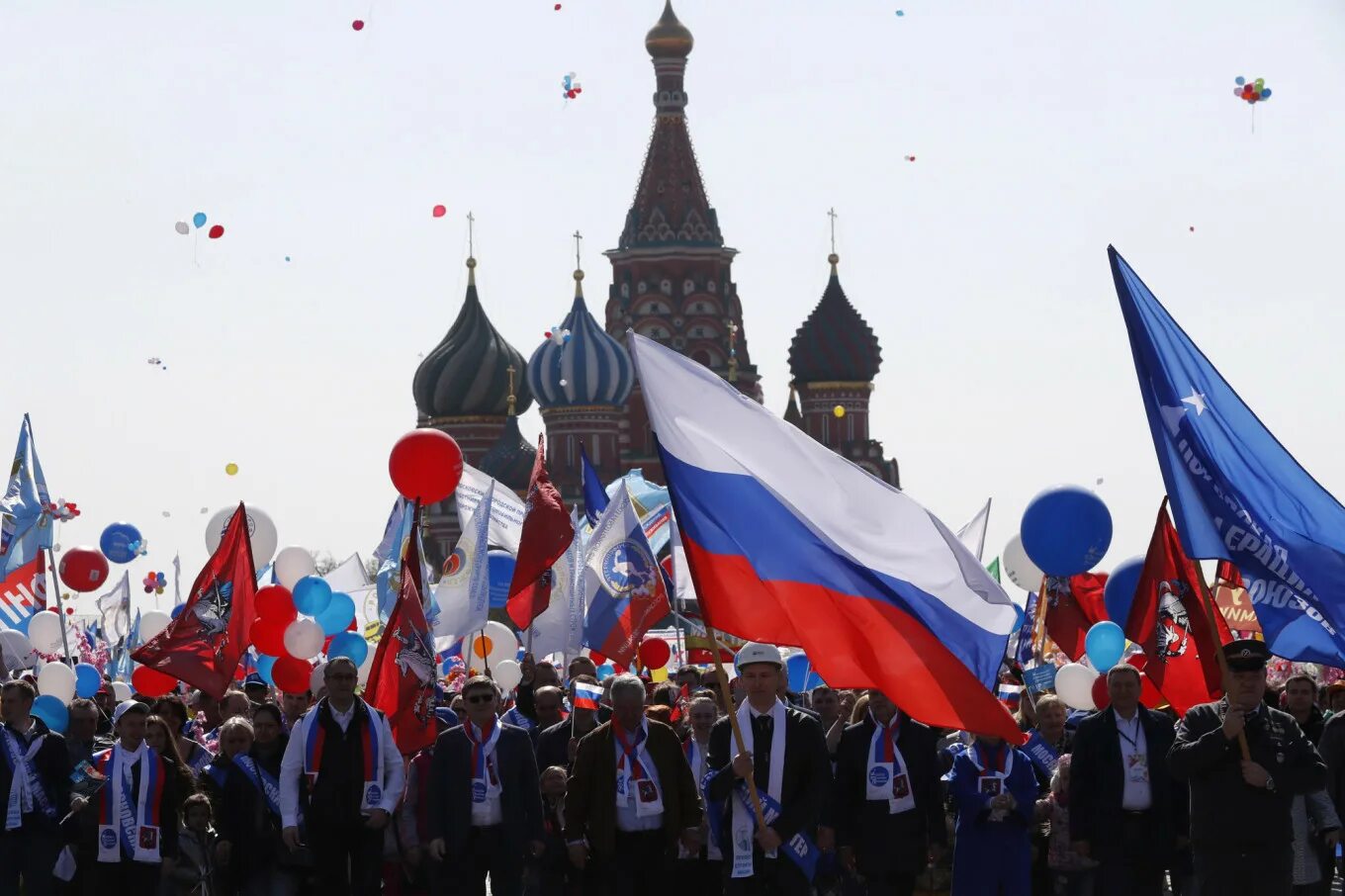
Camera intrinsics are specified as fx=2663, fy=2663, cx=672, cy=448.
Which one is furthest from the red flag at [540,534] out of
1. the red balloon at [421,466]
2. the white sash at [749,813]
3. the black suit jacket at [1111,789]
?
the white sash at [749,813]

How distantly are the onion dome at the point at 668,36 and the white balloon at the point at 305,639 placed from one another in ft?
179

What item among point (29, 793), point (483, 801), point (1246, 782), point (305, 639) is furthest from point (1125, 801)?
point (305, 639)

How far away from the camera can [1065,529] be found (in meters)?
19.2

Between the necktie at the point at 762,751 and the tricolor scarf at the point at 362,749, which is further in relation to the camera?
the tricolor scarf at the point at 362,749

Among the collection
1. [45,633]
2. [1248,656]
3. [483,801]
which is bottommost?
Answer: [483,801]

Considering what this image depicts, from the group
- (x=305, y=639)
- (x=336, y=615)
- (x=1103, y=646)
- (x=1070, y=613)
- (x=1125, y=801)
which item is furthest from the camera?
(x=336, y=615)

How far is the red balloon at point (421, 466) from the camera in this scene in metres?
18.7

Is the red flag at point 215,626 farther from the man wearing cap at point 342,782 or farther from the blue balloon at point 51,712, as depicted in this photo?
the man wearing cap at point 342,782

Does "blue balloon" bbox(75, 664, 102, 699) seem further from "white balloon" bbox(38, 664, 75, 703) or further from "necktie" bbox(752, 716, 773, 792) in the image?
"necktie" bbox(752, 716, 773, 792)

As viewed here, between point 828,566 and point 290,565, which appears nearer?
point 828,566

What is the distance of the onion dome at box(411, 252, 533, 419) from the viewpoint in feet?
237

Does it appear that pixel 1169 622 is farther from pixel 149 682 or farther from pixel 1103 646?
pixel 149 682

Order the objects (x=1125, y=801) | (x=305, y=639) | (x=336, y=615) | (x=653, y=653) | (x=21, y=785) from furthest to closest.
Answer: (x=653, y=653), (x=336, y=615), (x=305, y=639), (x=21, y=785), (x=1125, y=801)

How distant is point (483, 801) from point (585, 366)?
57.7m
